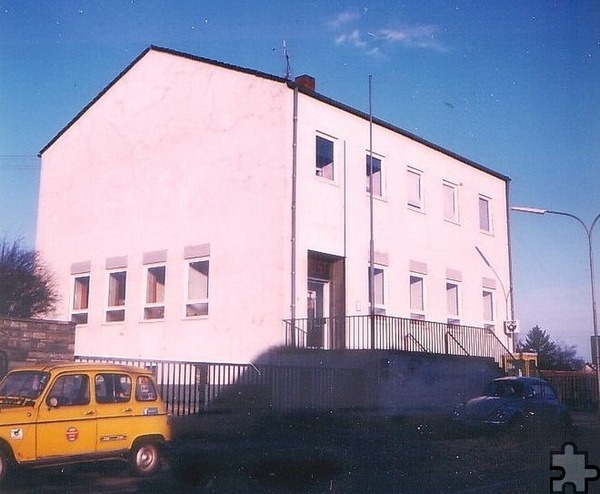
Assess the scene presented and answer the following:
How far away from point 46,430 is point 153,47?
19.5m

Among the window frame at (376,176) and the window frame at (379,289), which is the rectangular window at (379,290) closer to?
the window frame at (379,289)

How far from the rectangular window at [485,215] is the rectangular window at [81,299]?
51.2 ft

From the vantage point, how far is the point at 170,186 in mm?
26297

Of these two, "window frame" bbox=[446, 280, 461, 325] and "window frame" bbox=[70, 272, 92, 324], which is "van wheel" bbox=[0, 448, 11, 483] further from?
"window frame" bbox=[446, 280, 461, 325]

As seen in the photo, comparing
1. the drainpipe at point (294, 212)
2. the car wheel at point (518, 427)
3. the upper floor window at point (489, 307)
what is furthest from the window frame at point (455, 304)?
the car wheel at point (518, 427)

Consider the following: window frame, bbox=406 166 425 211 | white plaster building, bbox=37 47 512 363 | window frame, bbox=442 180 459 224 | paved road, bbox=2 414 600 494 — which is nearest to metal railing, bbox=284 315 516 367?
white plaster building, bbox=37 47 512 363

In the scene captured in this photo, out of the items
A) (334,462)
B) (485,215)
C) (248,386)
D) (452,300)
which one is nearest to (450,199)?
(485,215)

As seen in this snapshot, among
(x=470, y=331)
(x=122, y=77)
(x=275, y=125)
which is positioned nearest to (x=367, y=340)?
(x=470, y=331)

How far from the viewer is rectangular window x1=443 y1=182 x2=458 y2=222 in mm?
29875

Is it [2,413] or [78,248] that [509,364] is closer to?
[78,248]

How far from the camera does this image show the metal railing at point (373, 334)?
2212 centimetres

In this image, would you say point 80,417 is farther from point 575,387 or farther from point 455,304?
point 575,387

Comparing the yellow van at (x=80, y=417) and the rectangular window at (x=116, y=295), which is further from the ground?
the rectangular window at (x=116, y=295)

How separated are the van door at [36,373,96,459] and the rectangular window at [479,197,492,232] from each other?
2314 centimetres
